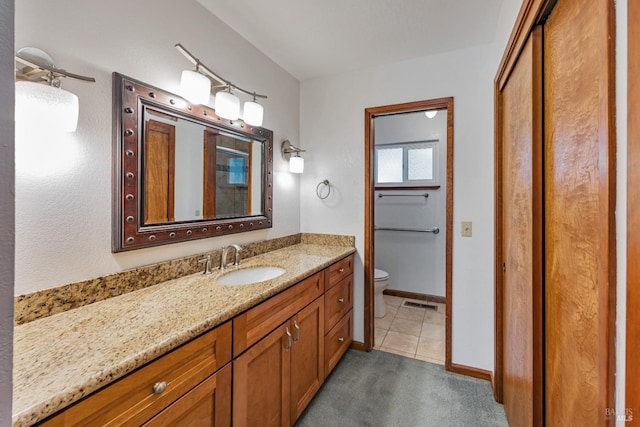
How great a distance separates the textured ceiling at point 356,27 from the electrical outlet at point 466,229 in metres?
1.24

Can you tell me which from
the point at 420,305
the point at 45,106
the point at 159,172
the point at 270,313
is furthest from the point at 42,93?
the point at 420,305

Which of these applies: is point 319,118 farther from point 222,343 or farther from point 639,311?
point 639,311

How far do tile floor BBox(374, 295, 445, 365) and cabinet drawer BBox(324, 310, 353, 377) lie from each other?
1.09ft

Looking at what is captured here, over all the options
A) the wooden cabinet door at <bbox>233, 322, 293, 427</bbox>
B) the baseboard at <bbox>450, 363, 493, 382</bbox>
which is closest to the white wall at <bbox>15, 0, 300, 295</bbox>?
the wooden cabinet door at <bbox>233, 322, 293, 427</bbox>

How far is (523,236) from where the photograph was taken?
1.23m

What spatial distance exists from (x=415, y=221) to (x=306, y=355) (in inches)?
89.2

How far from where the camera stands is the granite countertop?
61 centimetres

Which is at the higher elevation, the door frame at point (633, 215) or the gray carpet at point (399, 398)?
the door frame at point (633, 215)

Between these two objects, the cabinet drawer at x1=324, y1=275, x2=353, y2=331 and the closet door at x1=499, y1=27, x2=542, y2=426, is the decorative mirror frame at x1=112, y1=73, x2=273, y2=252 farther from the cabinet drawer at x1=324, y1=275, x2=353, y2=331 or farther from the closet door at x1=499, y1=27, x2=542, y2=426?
the closet door at x1=499, y1=27, x2=542, y2=426

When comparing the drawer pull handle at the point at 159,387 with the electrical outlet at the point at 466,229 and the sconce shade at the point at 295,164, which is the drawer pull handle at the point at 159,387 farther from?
→ the electrical outlet at the point at 466,229

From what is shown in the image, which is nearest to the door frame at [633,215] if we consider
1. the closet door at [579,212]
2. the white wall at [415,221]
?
the closet door at [579,212]

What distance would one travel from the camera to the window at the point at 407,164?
329cm

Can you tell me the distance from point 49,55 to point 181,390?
122cm

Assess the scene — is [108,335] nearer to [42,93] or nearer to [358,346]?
[42,93]
